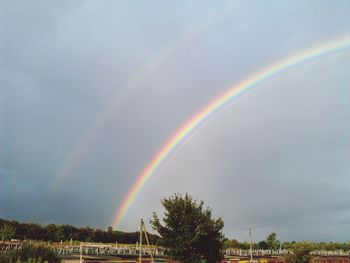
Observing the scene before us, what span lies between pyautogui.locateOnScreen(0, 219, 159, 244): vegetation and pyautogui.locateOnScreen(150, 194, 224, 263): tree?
40999mm

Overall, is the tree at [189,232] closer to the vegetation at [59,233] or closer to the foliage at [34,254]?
the foliage at [34,254]

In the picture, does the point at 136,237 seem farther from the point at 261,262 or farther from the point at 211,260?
the point at 211,260

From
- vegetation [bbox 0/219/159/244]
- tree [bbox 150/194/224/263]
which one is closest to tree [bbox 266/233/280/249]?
vegetation [bbox 0/219/159/244]

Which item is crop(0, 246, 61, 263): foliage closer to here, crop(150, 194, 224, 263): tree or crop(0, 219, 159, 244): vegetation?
crop(150, 194, 224, 263): tree

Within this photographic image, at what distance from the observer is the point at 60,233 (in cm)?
8556

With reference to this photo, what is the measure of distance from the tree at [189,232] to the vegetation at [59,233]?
135 ft

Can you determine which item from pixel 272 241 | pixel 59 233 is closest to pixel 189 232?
pixel 59 233

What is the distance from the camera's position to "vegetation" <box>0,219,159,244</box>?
8169cm

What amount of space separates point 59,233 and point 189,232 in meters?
61.9

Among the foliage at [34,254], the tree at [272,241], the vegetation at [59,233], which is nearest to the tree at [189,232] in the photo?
the foliage at [34,254]

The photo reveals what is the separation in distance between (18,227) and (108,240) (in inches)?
967

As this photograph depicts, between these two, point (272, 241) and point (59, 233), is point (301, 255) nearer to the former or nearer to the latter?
point (59, 233)

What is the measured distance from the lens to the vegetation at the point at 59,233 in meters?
81.7

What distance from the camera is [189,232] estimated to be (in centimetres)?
3244
